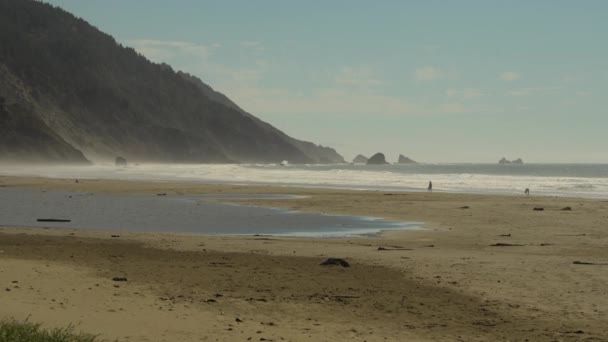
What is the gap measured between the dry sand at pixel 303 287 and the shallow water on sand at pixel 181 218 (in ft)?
10.5

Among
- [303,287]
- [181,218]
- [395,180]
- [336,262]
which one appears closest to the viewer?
[303,287]

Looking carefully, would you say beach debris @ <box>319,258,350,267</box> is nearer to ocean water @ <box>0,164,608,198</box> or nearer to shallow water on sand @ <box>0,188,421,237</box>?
shallow water on sand @ <box>0,188,421,237</box>

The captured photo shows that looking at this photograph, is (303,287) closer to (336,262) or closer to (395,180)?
A: (336,262)

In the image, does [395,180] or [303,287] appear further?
[395,180]

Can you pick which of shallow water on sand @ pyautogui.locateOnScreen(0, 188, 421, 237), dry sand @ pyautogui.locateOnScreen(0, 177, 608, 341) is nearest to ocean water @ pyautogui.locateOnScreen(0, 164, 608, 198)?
shallow water on sand @ pyautogui.locateOnScreen(0, 188, 421, 237)

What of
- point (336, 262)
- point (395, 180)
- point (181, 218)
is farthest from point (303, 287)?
point (395, 180)

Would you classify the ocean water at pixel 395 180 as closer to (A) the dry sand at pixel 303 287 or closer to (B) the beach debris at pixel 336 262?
(A) the dry sand at pixel 303 287

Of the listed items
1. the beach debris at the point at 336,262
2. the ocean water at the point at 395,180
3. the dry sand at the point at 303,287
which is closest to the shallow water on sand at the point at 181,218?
the dry sand at the point at 303,287

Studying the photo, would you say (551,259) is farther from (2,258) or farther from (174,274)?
(2,258)

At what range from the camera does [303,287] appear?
13.4m

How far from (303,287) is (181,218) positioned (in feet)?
58.6

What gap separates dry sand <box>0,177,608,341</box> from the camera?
10.3 metres

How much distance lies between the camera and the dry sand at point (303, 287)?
1032 cm

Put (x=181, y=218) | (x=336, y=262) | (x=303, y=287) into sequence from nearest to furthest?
(x=303, y=287)
(x=336, y=262)
(x=181, y=218)
